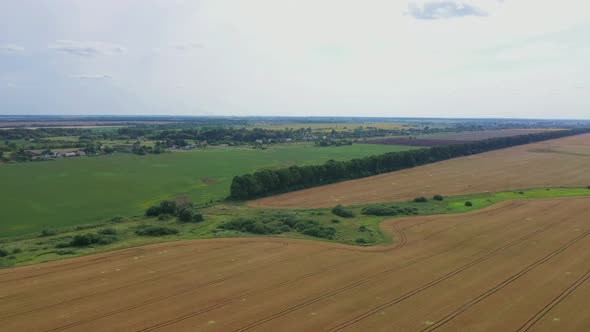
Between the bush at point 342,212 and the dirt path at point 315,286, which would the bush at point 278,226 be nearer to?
the dirt path at point 315,286

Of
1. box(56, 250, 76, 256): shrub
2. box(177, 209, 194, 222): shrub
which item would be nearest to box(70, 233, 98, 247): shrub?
box(56, 250, 76, 256): shrub

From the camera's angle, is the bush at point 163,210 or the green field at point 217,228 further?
the bush at point 163,210

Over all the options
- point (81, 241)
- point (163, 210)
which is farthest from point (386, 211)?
point (81, 241)

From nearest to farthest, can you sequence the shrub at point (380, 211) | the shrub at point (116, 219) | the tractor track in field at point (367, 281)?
the tractor track in field at point (367, 281), the shrub at point (116, 219), the shrub at point (380, 211)

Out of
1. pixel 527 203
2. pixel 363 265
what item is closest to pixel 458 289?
pixel 363 265

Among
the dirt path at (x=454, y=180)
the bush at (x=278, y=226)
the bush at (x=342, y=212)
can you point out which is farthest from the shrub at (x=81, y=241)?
the bush at (x=342, y=212)

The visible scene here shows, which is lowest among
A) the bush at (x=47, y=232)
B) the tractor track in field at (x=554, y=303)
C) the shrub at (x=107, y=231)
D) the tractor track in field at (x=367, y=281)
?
the bush at (x=47, y=232)

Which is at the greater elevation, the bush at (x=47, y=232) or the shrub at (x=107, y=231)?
the shrub at (x=107, y=231)
